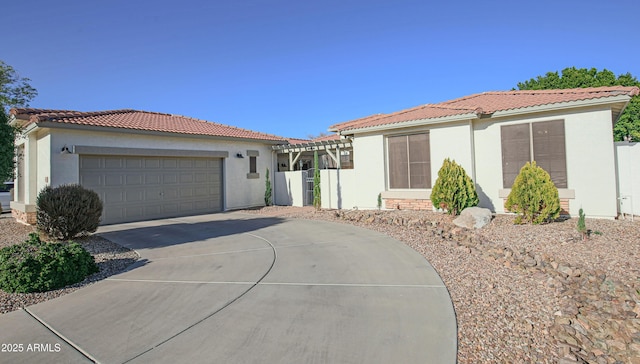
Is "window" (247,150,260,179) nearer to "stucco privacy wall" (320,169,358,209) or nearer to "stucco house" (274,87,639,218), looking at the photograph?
"stucco privacy wall" (320,169,358,209)

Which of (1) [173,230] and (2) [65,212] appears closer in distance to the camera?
(2) [65,212]

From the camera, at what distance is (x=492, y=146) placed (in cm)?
1109

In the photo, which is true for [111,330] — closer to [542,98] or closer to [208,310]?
[208,310]

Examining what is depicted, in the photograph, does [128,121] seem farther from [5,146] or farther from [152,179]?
[5,146]

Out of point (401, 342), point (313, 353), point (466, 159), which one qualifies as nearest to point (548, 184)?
point (466, 159)

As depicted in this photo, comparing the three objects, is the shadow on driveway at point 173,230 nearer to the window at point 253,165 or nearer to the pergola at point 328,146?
the window at point 253,165

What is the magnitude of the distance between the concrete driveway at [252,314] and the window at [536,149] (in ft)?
18.8

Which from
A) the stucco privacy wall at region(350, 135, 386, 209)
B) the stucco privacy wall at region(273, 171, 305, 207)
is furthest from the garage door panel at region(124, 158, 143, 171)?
the stucco privacy wall at region(350, 135, 386, 209)

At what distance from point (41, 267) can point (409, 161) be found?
1067 cm

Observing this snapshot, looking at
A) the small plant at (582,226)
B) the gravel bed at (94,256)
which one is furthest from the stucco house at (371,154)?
the small plant at (582,226)

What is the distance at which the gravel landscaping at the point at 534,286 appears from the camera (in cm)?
350

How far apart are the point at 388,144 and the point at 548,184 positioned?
5747mm

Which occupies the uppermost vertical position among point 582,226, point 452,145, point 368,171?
point 452,145

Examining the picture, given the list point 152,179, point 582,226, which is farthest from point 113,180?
→ point 582,226
